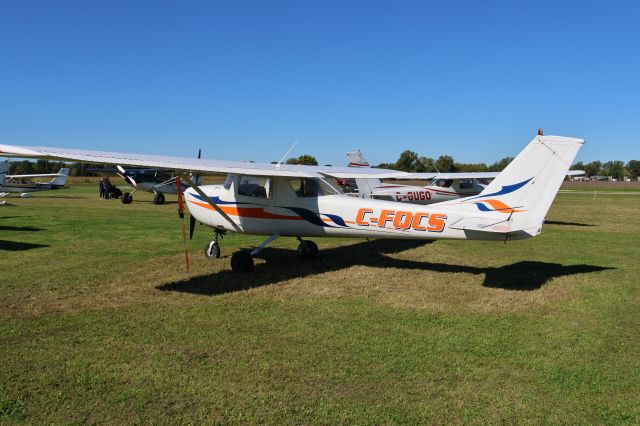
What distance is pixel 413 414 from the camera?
378cm

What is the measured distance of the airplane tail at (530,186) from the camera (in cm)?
719

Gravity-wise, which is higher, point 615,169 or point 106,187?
point 615,169

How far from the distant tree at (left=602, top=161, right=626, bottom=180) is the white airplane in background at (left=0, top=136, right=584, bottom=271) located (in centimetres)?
17116

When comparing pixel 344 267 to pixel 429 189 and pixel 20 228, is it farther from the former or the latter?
pixel 429 189

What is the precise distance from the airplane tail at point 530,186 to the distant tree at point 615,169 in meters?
171

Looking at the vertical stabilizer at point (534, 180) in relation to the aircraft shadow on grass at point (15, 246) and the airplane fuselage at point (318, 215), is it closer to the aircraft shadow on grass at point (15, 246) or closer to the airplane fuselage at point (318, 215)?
the airplane fuselage at point (318, 215)

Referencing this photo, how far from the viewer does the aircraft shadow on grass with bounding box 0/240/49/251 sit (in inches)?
425

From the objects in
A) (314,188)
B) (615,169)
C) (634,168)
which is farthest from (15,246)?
(634,168)

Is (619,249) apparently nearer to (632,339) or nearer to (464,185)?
(632,339)

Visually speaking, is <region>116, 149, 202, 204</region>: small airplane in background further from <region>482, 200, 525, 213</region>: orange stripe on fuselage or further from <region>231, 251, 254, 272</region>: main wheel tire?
<region>482, 200, 525, 213</region>: orange stripe on fuselage

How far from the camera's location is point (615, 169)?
16775cm

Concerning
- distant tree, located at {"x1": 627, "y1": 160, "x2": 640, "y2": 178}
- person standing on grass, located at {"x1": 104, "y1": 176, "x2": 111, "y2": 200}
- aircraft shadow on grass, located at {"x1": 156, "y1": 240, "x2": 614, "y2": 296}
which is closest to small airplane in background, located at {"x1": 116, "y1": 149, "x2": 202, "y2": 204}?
person standing on grass, located at {"x1": 104, "y1": 176, "x2": 111, "y2": 200}

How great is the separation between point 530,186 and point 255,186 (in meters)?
4.85

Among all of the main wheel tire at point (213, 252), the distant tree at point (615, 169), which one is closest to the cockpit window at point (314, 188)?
the main wheel tire at point (213, 252)
